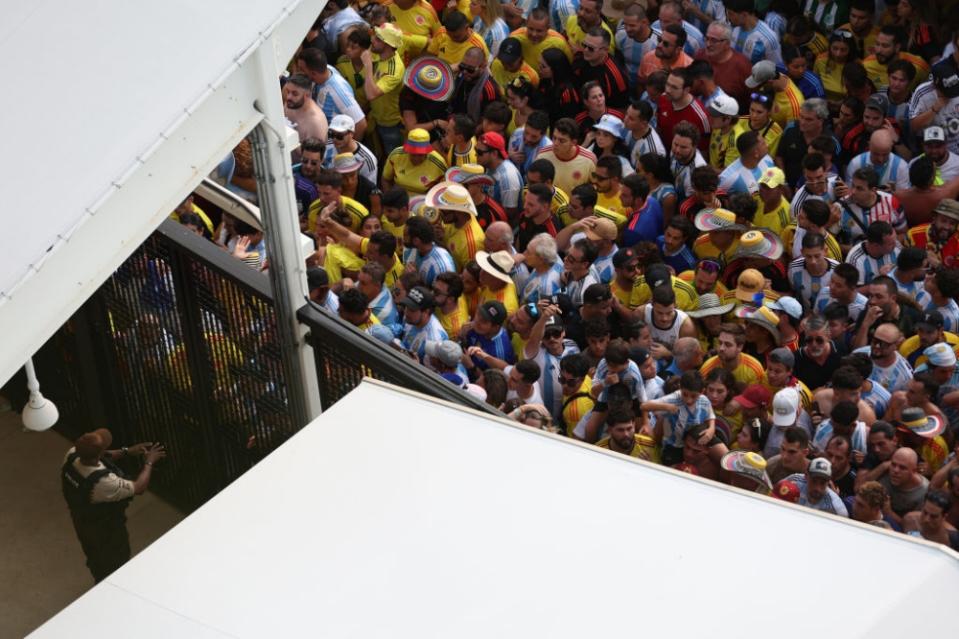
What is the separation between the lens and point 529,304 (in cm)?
725

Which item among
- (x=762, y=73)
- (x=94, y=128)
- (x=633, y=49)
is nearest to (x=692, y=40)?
(x=633, y=49)

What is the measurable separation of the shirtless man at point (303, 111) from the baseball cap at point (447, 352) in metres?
2.39

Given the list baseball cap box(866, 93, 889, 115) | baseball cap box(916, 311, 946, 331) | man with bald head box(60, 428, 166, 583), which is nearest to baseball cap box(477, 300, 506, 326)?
man with bald head box(60, 428, 166, 583)

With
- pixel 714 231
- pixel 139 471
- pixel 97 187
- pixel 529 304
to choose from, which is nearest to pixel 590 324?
pixel 529 304

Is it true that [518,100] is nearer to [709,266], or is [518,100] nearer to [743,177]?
[743,177]

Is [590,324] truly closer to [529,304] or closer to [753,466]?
[529,304]

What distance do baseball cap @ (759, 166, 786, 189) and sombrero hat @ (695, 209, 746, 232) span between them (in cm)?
30

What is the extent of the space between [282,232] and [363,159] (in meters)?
3.07

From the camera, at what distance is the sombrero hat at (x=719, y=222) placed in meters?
7.82

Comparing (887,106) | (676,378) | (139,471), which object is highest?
(887,106)

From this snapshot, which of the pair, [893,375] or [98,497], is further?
[893,375]

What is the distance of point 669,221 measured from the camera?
8250 millimetres

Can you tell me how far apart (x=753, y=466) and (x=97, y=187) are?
10.9 feet

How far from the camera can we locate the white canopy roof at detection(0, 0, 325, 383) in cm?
431
